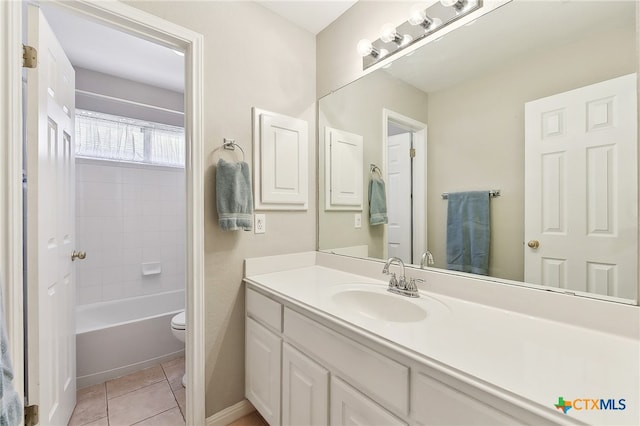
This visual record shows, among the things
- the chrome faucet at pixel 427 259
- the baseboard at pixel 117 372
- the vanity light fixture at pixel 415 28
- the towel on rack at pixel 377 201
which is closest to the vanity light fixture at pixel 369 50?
the vanity light fixture at pixel 415 28

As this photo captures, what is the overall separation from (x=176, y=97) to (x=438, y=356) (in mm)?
3197

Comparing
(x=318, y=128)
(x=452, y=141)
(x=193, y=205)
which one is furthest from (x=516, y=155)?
(x=193, y=205)

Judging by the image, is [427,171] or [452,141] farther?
[427,171]

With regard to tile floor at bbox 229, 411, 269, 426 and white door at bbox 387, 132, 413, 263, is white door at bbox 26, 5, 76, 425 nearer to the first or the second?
tile floor at bbox 229, 411, 269, 426

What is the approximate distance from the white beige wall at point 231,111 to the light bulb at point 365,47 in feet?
1.59

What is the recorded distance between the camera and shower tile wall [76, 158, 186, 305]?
8.04 feet

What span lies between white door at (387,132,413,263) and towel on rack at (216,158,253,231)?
2.56ft

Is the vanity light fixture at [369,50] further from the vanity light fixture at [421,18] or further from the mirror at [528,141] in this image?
the vanity light fixture at [421,18]

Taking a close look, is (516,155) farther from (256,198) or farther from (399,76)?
(256,198)

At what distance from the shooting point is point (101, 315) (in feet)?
8.05

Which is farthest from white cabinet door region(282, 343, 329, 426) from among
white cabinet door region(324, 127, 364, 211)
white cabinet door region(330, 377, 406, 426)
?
white cabinet door region(324, 127, 364, 211)

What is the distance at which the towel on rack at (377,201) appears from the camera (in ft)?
5.12

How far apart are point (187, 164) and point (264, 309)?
2.76 ft

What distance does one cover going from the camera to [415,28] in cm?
131
